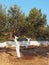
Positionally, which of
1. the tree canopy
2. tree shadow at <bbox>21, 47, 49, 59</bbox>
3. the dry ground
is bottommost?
the dry ground

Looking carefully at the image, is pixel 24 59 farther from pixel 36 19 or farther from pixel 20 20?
pixel 36 19

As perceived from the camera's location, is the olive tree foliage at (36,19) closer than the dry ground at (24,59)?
No

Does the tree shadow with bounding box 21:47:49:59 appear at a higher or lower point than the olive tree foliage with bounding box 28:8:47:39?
lower

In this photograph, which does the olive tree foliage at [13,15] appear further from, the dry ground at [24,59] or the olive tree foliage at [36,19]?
the dry ground at [24,59]

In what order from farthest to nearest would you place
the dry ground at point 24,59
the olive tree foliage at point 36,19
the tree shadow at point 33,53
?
the olive tree foliage at point 36,19 → the tree shadow at point 33,53 → the dry ground at point 24,59

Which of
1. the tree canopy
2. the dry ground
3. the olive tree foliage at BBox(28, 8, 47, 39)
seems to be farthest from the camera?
the olive tree foliage at BBox(28, 8, 47, 39)

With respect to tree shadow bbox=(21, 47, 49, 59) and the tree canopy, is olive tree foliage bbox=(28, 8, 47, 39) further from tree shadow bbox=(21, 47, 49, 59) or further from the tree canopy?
tree shadow bbox=(21, 47, 49, 59)

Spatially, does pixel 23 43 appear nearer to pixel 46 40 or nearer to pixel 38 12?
pixel 46 40

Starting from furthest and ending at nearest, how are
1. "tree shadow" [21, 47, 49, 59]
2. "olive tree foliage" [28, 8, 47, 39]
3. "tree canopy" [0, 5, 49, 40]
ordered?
"olive tree foliage" [28, 8, 47, 39], "tree canopy" [0, 5, 49, 40], "tree shadow" [21, 47, 49, 59]

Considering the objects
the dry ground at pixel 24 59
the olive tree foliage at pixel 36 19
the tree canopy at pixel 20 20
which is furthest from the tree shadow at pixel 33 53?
the olive tree foliage at pixel 36 19

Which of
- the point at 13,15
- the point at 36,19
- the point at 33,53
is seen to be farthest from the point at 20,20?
the point at 33,53

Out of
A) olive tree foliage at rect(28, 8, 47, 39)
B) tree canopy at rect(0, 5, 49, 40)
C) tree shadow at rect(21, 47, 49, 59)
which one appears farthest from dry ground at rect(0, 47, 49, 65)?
olive tree foliage at rect(28, 8, 47, 39)

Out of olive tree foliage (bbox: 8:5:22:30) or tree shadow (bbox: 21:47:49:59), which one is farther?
olive tree foliage (bbox: 8:5:22:30)

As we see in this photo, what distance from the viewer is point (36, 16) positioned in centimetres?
3906
